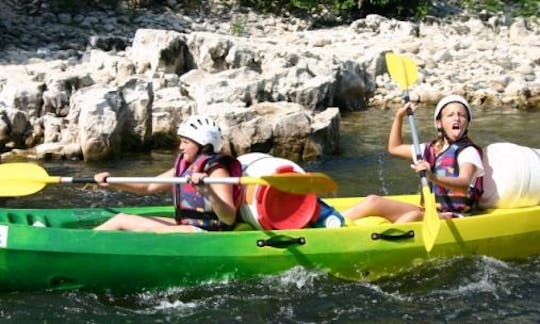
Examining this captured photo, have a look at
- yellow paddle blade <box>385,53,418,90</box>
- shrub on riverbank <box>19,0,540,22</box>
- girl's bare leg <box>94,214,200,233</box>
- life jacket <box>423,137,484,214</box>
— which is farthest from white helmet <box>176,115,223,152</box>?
shrub on riverbank <box>19,0,540,22</box>

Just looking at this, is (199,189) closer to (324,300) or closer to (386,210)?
(324,300)

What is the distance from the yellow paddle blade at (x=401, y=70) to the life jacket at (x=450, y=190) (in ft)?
3.15

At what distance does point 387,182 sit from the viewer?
7969 millimetres

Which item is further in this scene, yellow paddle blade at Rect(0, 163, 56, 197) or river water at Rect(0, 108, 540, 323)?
yellow paddle blade at Rect(0, 163, 56, 197)

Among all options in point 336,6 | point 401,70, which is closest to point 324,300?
point 401,70

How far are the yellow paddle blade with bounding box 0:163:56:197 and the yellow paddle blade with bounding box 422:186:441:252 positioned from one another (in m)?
2.28

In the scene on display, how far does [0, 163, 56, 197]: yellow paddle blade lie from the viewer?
16.9ft

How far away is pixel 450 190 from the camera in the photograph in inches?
213

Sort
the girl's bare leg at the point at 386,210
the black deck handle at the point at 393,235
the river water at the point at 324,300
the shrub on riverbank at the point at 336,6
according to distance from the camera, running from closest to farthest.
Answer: the river water at the point at 324,300
the black deck handle at the point at 393,235
the girl's bare leg at the point at 386,210
the shrub on riverbank at the point at 336,6

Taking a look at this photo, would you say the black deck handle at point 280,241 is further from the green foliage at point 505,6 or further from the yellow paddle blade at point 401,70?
the green foliage at point 505,6

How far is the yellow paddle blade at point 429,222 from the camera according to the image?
5.04m

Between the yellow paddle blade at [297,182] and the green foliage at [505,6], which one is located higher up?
the green foliage at [505,6]

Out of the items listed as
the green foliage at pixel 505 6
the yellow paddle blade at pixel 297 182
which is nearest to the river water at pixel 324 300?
the yellow paddle blade at pixel 297 182

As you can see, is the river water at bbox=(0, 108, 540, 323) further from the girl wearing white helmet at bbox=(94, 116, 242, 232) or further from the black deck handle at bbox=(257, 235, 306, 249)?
the girl wearing white helmet at bbox=(94, 116, 242, 232)
